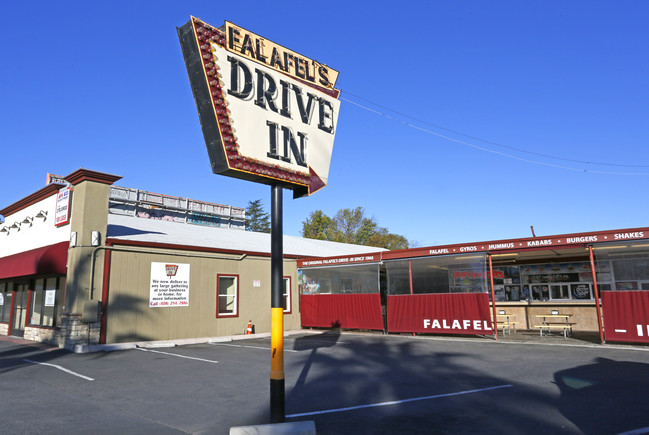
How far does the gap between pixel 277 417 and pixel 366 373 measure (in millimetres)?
4558

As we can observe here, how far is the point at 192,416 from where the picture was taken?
21.3ft

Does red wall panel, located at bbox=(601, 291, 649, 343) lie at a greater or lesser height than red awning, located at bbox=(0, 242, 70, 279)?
lesser

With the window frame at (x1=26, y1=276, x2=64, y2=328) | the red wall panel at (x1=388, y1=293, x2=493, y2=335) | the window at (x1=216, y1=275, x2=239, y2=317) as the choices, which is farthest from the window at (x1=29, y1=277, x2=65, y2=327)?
the red wall panel at (x1=388, y1=293, x2=493, y2=335)

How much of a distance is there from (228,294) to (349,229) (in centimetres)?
4441

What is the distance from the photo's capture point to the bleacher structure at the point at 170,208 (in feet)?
152

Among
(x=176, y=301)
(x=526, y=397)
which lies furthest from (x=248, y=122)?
(x=176, y=301)

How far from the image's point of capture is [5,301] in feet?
65.7

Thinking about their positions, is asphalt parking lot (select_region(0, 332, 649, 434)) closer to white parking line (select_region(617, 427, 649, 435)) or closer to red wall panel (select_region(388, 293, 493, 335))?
white parking line (select_region(617, 427, 649, 435))

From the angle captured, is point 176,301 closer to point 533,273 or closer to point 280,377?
point 280,377

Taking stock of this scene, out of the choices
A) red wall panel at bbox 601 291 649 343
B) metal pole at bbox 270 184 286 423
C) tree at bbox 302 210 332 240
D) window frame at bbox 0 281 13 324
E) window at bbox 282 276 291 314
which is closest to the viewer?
metal pole at bbox 270 184 286 423

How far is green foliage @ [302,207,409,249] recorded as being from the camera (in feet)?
202

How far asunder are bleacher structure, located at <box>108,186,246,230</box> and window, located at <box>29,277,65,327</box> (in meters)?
27.1

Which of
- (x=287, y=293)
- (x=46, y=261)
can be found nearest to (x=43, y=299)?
(x=46, y=261)

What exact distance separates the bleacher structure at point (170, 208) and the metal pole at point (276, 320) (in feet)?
129
